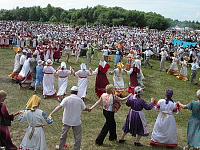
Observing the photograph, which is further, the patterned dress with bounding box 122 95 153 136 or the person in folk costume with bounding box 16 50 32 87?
the person in folk costume with bounding box 16 50 32 87

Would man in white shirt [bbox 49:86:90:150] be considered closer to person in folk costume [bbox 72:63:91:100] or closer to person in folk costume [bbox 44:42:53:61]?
person in folk costume [bbox 72:63:91:100]

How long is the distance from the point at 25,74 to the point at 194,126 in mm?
7710

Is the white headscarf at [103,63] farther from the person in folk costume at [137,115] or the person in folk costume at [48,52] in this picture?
the person in folk costume at [48,52]

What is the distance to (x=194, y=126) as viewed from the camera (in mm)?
6344

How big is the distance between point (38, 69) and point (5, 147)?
5.55m

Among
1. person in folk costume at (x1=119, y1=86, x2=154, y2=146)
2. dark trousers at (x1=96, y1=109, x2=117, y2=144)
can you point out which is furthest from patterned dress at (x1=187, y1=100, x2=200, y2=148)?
dark trousers at (x1=96, y1=109, x2=117, y2=144)

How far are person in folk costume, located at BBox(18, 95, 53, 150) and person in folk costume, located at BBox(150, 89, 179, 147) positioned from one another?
3.08m

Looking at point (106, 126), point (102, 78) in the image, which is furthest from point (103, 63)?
point (106, 126)

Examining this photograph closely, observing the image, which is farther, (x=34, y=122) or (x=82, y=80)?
(x=82, y=80)

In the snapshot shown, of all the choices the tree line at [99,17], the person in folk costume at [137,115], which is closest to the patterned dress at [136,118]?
the person in folk costume at [137,115]

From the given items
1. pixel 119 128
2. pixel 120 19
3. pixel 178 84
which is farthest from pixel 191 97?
pixel 120 19

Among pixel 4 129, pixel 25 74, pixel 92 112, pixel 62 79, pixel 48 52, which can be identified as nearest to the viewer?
pixel 4 129

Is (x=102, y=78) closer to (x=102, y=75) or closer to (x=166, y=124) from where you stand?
(x=102, y=75)

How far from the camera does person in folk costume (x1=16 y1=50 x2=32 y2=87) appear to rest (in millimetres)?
Result: 11281
